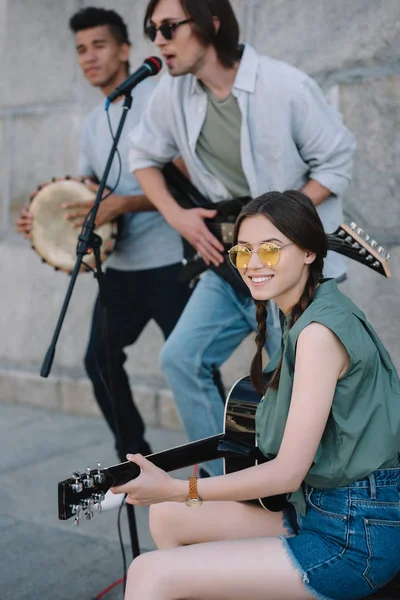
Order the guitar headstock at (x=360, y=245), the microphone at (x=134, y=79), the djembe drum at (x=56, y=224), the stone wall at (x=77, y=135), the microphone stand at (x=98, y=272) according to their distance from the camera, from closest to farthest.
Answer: the guitar headstock at (x=360, y=245), the microphone stand at (x=98, y=272), the microphone at (x=134, y=79), the djembe drum at (x=56, y=224), the stone wall at (x=77, y=135)

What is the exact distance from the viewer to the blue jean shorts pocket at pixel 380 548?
5.34 feet

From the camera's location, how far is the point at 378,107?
3.85 m

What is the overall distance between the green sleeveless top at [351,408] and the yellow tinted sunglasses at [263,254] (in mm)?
134

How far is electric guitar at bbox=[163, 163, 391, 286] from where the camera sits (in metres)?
2.25

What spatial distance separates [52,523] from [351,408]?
1913 mm

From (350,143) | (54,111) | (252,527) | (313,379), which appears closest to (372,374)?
(313,379)

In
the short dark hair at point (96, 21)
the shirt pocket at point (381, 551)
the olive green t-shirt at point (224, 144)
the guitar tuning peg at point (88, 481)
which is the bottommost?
the shirt pocket at point (381, 551)

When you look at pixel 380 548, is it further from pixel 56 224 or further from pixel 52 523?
pixel 56 224

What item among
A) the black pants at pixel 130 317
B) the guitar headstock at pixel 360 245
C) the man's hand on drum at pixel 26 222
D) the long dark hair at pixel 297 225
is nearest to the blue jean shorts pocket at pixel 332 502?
the long dark hair at pixel 297 225

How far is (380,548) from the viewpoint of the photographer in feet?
5.37

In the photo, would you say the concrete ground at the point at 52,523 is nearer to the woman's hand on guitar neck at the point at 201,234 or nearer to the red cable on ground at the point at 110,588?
the red cable on ground at the point at 110,588

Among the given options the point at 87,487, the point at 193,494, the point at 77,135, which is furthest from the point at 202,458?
the point at 77,135

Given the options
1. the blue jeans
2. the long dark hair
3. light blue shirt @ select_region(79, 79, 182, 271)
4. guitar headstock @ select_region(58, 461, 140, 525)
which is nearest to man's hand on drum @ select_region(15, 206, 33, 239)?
light blue shirt @ select_region(79, 79, 182, 271)

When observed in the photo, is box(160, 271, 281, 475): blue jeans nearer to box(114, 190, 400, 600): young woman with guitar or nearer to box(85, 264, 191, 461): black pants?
box(85, 264, 191, 461): black pants
